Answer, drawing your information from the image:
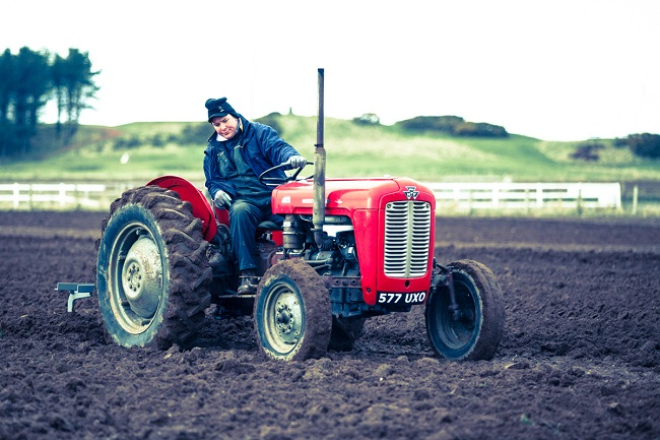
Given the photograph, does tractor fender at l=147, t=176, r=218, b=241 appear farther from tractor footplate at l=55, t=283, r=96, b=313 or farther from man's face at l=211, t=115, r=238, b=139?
tractor footplate at l=55, t=283, r=96, b=313

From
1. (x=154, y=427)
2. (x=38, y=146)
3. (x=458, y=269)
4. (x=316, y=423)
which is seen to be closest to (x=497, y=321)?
(x=458, y=269)

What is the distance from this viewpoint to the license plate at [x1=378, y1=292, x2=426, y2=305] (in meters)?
6.45

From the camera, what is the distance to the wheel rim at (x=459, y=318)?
684 cm

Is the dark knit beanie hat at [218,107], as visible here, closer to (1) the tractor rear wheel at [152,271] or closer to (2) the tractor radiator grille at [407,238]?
(1) the tractor rear wheel at [152,271]

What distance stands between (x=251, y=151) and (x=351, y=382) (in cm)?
227

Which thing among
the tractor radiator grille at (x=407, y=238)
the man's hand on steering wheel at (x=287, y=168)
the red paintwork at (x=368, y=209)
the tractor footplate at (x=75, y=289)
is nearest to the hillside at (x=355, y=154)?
the tractor footplate at (x=75, y=289)

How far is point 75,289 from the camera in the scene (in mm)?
7898


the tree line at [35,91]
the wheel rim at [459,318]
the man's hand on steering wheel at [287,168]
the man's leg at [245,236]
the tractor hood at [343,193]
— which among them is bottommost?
the wheel rim at [459,318]

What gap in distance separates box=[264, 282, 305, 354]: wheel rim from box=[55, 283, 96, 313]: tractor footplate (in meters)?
1.98

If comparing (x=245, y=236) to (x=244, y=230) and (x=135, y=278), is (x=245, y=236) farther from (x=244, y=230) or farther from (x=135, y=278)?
(x=135, y=278)

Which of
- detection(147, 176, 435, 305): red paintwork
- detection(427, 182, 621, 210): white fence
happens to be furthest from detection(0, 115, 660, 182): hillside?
detection(147, 176, 435, 305): red paintwork

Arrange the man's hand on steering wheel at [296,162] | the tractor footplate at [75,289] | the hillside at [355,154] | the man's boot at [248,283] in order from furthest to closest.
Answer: the hillside at [355,154], the tractor footplate at [75,289], the man's boot at [248,283], the man's hand on steering wheel at [296,162]

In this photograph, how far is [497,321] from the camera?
6.57 metres

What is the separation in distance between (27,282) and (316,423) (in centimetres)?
753
